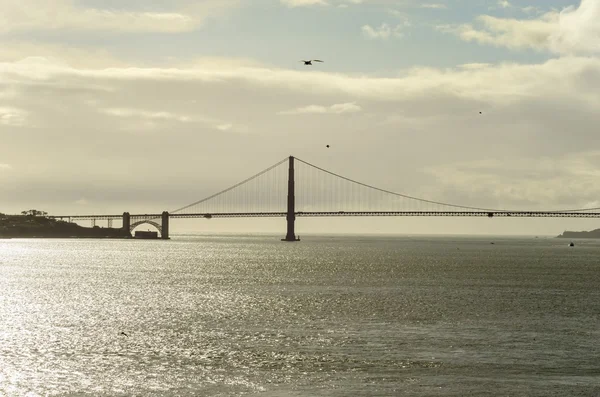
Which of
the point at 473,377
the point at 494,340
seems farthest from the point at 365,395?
the point at 494,340

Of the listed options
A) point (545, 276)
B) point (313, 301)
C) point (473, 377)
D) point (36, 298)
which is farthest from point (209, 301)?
point (545, 276)

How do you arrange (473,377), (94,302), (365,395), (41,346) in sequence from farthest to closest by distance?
(94,302), (41,346), (473,377), (365,395)

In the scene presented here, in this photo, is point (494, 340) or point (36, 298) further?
point (36, 298)

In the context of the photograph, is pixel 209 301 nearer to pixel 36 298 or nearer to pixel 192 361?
pixel 36 298

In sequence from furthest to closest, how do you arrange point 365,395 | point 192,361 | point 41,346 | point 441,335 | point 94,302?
point 94,302 < point 441,335 < point 41,346 < point 192,361 < point 365,395

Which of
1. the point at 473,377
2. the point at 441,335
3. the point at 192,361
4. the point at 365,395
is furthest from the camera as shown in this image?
the point at 441,335

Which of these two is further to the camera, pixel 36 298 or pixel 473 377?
pixel 36 298

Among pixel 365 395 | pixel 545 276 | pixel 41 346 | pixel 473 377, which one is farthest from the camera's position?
pixel 545 276

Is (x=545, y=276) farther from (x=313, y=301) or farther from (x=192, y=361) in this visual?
(x=192, y=361)
